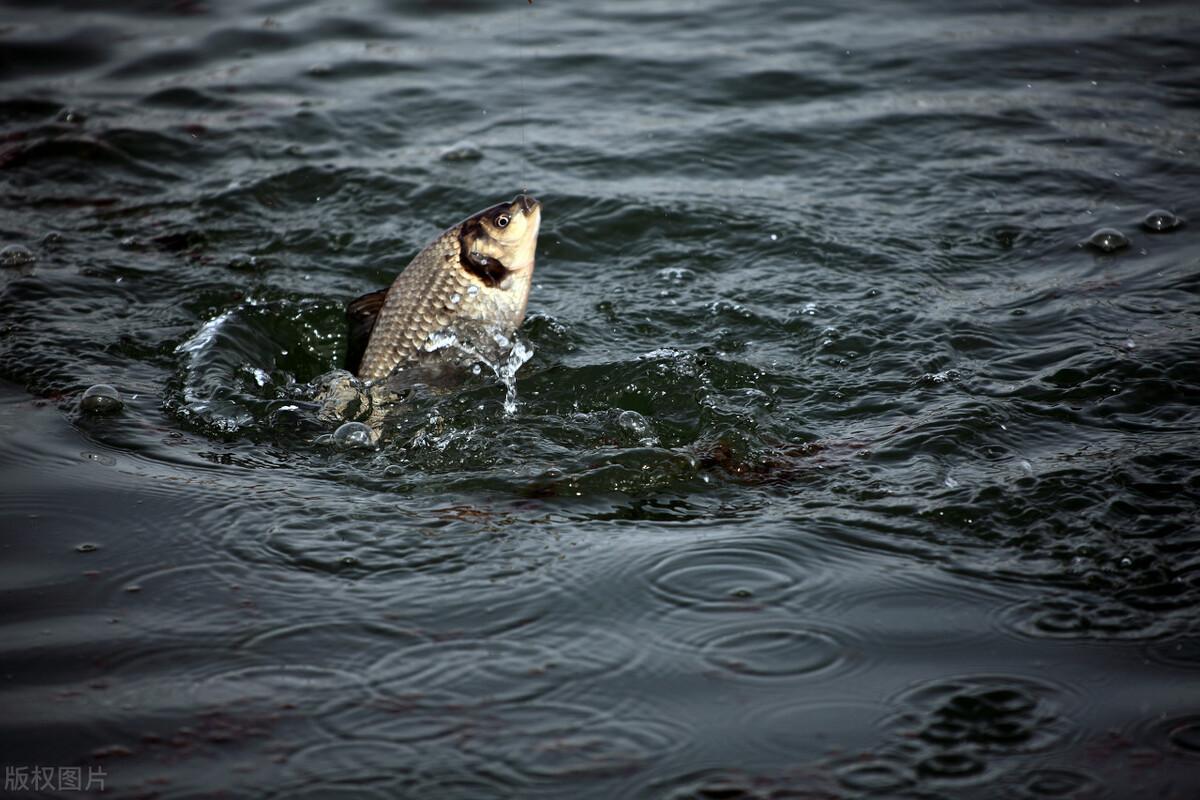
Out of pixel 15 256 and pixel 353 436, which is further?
pixel 15 256

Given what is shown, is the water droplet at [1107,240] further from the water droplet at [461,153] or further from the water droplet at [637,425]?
the water droplet at [461,153]

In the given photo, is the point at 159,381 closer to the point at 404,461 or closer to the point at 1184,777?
→ the point at 404,461

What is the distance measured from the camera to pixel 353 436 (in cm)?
496

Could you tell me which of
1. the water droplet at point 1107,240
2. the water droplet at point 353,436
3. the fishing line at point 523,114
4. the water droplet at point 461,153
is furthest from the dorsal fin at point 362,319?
the water droplet at point 1107,240

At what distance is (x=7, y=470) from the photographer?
15.6 feet

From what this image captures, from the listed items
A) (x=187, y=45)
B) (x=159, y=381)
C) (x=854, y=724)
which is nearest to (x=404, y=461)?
(x=159, y=381)

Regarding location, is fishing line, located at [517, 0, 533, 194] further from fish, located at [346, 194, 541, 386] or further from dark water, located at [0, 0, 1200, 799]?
fish, located at [346, 194, 541, 386]

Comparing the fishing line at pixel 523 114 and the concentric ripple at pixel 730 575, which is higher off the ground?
the fishing line at pixel 523 114

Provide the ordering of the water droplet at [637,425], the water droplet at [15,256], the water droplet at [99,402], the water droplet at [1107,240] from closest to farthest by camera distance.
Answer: the water droplet at [637,425]
the water droplet at [99,402]
the water droplet at [1107,240]
the water droplet at [15,256]

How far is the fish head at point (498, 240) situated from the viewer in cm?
525

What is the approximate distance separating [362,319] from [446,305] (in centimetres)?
40

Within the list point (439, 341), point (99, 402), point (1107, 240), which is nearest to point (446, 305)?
point (439, 341)

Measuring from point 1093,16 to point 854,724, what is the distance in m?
8.64

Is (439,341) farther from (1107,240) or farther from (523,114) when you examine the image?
(523,114)
